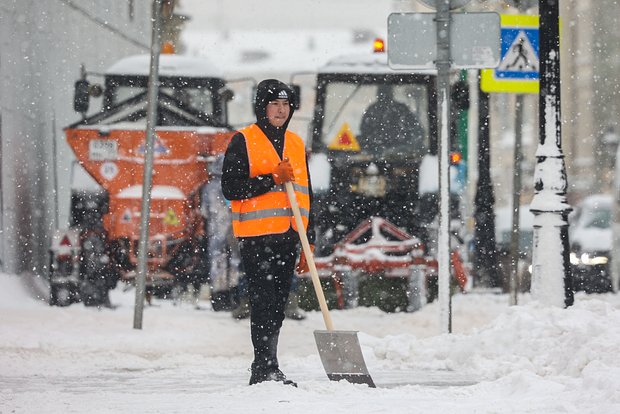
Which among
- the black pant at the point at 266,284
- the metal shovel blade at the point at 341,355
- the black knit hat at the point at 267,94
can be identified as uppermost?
the black knit hat at the point at 267,94

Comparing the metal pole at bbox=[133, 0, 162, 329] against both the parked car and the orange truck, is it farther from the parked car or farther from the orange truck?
the parked car

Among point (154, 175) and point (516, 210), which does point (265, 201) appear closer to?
point (516, 210)

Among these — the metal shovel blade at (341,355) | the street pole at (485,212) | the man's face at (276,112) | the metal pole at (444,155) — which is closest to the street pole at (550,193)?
the metal pole at (444,155)

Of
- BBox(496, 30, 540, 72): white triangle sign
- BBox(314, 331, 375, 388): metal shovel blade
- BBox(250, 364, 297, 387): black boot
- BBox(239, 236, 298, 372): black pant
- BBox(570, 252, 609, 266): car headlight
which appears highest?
BBox(496, 30, 540, 72): white triangle sign

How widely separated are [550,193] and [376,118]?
4686 millimetres

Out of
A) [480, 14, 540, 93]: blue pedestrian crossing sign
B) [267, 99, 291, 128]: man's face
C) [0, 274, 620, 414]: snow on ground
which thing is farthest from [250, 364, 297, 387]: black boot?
[480, 14, 540, 93]: blue pedestrian crossing sign

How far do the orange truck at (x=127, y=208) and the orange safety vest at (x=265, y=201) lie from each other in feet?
20.7

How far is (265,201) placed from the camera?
6.44 metres

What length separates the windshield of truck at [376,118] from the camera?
1331 centimetres

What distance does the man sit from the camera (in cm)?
639

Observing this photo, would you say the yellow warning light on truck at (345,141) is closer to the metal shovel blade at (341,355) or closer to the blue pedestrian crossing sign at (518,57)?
the blue pedestrian crossing sign at (518,57)

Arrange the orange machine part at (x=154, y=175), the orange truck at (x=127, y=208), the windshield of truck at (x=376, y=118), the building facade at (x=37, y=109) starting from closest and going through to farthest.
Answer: the orange truck at (x=127, y=208) < the orange machine part at (x=154, y=175) < the windshield of truck at (x=376, y=118) < the building facade at (x=37, y=109)

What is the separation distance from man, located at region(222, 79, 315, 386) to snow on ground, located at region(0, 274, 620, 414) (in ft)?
1.41

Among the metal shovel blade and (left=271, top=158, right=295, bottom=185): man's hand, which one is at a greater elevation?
(left=271, top=158, right=295, bottom=185): man's hand
